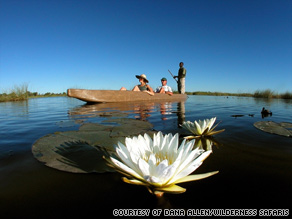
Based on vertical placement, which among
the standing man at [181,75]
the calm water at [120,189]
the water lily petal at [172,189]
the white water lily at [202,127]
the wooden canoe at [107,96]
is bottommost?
the calm water at [120,189]

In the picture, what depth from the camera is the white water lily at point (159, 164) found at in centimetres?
64

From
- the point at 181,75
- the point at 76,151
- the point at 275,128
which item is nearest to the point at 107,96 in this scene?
the point at 76,151

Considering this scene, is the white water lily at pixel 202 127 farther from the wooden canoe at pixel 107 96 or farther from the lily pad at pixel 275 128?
the wooden canoe at pixel 107 96

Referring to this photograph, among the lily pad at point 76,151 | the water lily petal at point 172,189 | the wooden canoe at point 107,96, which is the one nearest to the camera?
the water lily petal at point 172,189

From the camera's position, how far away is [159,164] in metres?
0.60

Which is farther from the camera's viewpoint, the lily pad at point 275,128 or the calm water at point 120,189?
the lily pad at point 275,128

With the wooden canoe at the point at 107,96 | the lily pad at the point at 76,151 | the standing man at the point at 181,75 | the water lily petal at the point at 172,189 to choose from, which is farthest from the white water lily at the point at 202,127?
the standing man at the point at 181,75

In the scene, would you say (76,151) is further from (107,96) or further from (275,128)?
(107,96)

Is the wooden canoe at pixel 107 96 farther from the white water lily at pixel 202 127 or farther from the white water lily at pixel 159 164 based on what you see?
the white water lily at pixel 159 164

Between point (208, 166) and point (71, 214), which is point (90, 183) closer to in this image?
point (71, 214)

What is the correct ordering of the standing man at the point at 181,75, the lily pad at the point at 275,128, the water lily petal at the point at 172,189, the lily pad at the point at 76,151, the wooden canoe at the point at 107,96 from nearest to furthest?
1. the water lily petal at the point at 172,189
2. the lily pad at the point at 76,151
3. the lily pad at the point at 275,128
4. the wooden canoe at the point at 107,96
5. the standing man at the point at 181,75

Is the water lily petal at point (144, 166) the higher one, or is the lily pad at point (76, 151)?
the water lily petal at point (144, 166)

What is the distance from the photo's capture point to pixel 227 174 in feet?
3.30

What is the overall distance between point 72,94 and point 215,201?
6237mm
